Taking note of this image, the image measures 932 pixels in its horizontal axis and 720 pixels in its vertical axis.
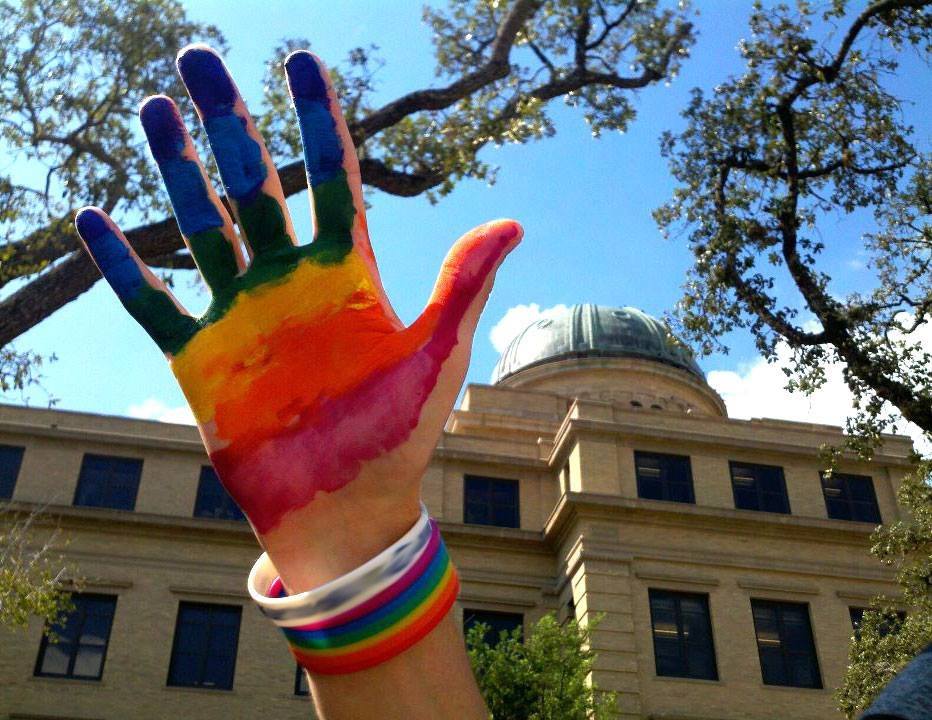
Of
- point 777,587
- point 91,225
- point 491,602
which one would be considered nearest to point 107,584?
point 491,602

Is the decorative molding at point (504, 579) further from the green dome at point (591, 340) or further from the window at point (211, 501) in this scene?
the green dome at point (591, 340)

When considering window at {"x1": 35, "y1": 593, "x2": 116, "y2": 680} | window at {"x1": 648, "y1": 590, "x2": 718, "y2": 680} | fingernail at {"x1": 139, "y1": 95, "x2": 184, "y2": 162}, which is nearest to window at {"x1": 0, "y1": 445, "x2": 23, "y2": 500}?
window at {"x1": 35, "y1": 593, "x2": 116, "y2": 680}

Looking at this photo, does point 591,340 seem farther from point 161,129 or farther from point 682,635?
point 161,129

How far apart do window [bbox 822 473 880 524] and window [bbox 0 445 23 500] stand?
20.9m

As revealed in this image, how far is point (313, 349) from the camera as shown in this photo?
3240 millimetres

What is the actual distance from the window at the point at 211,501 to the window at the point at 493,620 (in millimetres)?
6365

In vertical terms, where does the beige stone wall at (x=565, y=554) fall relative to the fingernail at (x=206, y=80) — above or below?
above

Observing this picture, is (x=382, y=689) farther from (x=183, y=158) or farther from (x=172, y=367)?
(x=183, y=158)

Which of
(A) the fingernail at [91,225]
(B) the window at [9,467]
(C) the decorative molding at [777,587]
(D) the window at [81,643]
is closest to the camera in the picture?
(A) the fingernail at [91,225]

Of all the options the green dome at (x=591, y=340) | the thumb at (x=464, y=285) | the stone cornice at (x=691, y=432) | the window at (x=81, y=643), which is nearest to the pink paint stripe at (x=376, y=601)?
the thumb at (x=464, y=285)

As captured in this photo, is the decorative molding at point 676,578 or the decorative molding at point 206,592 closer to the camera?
the decorative molding at point 676,578

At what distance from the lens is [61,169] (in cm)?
1124

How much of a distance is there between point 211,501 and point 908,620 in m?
16.5

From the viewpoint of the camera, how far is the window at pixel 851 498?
24594mm
